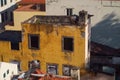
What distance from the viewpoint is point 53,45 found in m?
40.0

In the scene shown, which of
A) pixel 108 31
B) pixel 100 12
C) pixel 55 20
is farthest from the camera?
pixel 108 31

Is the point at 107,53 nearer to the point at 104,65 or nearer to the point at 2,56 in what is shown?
the point at 104,65

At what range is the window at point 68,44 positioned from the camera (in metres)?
39.2

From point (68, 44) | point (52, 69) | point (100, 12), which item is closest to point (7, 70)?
point (52, 69)

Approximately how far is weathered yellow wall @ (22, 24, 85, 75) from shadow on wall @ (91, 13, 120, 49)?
11.6 m

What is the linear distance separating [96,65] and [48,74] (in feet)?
24.6

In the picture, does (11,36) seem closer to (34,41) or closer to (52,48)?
(34,41)

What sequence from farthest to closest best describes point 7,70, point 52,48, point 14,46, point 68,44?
point 14,46 → point 52,48 → point 68,44 → point 7,70

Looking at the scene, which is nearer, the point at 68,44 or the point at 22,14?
the point at 68,44

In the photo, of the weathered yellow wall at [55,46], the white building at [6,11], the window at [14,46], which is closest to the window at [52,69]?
the weathered yellow wall at [55,46]

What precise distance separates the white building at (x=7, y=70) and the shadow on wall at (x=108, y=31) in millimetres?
14898

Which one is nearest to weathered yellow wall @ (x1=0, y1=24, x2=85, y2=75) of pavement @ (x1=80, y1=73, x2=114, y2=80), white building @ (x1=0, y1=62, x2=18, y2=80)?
pavement @ (x1=80, y1=73, x2=114, y2=80)

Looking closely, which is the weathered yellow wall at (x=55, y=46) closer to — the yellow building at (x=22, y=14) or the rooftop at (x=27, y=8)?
the yellow building at (x=22, y=14)

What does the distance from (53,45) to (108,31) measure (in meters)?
12.5
